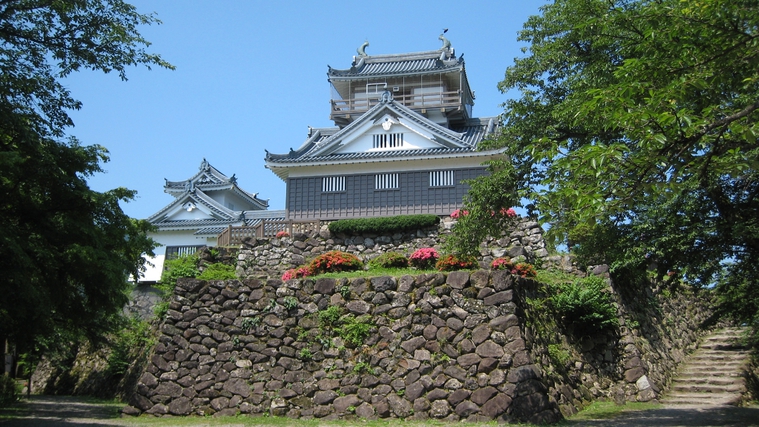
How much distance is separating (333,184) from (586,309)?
572 inches

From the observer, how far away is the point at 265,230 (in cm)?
2427

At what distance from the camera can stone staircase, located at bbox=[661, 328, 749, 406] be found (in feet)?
A: 51.6

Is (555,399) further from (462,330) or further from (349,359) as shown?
(349,359)

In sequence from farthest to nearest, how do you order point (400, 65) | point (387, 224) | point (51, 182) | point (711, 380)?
point (400, 65) → point (387, 224) → point (711, 380) → point (51, 182)

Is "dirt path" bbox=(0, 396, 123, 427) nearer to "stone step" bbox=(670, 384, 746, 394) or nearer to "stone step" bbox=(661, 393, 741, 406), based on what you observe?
"stone step" bbox=(661, 393, 741, 406)

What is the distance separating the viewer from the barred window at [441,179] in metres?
27.2

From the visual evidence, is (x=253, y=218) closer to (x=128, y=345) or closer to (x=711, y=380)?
(x=128, y=345)

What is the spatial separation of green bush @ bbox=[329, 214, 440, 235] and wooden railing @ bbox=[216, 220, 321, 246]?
1160 mm

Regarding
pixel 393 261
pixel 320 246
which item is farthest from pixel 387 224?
pixel 393 261

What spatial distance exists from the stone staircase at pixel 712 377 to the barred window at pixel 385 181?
524 inches

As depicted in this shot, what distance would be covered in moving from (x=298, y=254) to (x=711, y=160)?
16395mm

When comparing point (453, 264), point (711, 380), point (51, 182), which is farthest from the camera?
point (711, 380)

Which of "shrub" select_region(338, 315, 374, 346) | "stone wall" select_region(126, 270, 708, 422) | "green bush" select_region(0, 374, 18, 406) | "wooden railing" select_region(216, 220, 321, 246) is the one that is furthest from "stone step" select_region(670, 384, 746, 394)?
"green bush" select_region(0, 374, 18, 406)

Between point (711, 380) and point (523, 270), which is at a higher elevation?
point (523, 270)
